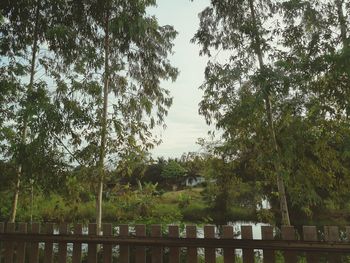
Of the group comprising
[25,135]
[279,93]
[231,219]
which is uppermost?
[279,93]

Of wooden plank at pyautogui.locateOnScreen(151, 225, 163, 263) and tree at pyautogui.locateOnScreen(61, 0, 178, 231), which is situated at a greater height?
tree at pyautogui.locateOnScreen(61, 0, 178, 231)

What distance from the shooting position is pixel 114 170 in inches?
245

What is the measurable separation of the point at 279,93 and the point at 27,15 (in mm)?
5593

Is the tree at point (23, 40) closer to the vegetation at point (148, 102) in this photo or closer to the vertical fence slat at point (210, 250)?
the vegetation at point (148, 102)

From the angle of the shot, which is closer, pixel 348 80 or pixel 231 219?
pixel 348 80

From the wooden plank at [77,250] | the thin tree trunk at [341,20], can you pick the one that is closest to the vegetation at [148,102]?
the thin tree trunk at [341,20]

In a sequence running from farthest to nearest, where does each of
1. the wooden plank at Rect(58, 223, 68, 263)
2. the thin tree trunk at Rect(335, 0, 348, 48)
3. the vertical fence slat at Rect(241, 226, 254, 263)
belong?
the thin tree trunk at Rect(335, 0, 348, 48) < the wooden plank at Rect(58, 223, 68, 263) < the vertical fence slat at Rect(241, 226, 254, 263)

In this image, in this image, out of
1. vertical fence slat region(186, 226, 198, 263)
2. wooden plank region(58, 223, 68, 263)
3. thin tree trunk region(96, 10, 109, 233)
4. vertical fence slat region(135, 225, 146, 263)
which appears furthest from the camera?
thin tree trunk region(96, 10, 109, 233)

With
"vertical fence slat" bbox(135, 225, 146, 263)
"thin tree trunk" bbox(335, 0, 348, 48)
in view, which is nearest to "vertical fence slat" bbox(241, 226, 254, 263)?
"vertical fence slat" bbox(135, 225, 146, 263)

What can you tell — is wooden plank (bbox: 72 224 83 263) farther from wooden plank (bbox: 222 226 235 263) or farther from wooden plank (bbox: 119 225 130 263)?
wooden plank (bbox: 222 226 235 263)

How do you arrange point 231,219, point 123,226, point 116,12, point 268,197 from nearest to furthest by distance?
point 123,226 → point 116,12 → point 268,197 → point 231,219

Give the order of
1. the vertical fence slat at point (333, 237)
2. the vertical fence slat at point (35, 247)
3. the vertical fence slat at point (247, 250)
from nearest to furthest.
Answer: the vertical fence slat at point (333, 237), the vertical fence slat at point (247, 250), the vertical fence slat at point (35, 247)

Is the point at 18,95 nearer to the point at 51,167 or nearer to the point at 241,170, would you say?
the point at 51,167

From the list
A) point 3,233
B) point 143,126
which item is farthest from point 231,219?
point 3,233
